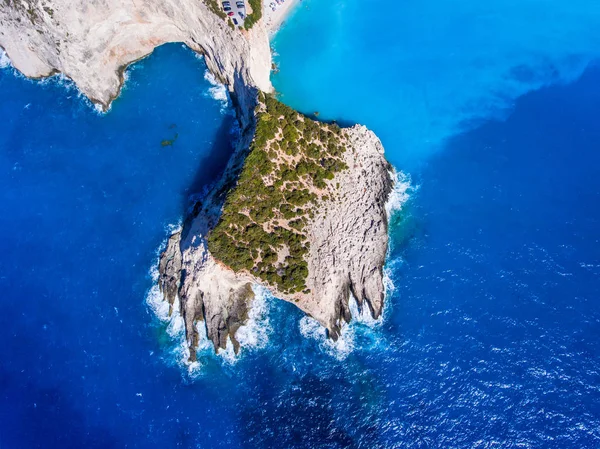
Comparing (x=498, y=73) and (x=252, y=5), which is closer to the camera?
(x=252, y=5)

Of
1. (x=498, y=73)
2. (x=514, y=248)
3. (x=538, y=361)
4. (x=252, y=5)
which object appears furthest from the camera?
(x=498, y=73)

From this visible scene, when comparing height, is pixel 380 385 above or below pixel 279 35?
below

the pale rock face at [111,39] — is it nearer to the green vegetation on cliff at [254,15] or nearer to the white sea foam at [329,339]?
the green vegetation on cliff at [254,15]

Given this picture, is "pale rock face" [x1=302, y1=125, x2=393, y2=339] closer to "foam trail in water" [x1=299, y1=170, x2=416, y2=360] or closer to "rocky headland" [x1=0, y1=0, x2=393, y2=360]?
"rocky headland" [x1=0, y1=0, x2=393, y2=360]

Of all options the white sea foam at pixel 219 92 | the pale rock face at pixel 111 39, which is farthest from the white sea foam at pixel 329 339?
the white sea foam at pixel 219 92

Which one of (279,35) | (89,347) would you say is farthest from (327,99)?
(89,347)

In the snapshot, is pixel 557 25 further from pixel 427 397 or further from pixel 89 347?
pixel 89 347

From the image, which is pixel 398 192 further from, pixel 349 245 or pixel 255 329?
pixel 255 329
